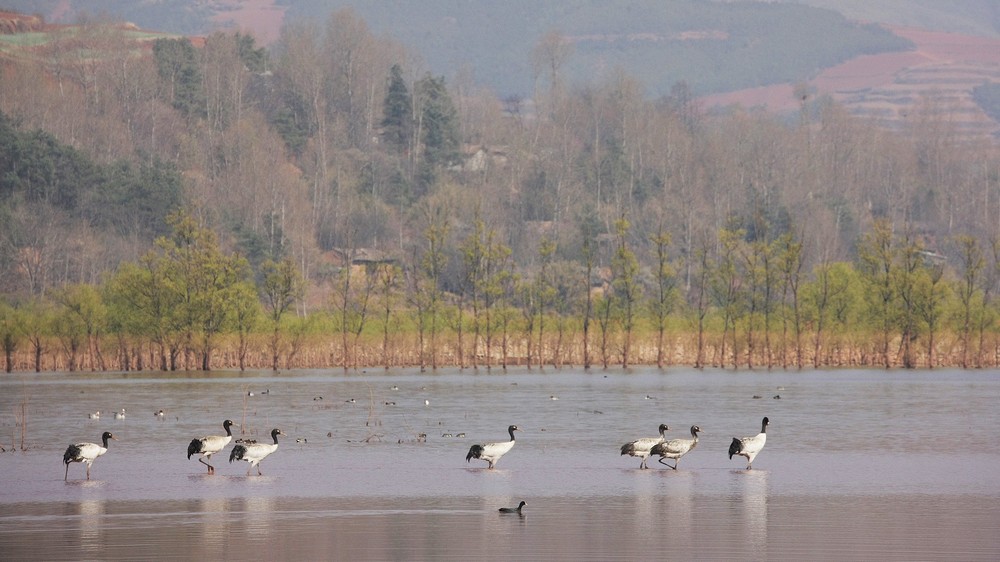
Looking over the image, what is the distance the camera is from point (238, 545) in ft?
81.5

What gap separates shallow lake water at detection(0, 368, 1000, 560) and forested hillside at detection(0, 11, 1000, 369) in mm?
27564

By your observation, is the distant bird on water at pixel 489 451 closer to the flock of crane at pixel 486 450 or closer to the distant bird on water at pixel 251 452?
the flock of crane at pixel 486 450

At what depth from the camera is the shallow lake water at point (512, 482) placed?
81.1 ft

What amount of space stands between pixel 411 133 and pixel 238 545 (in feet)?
481

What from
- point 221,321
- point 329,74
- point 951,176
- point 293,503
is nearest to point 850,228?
point 951,176

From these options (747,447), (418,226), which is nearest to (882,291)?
(747,447)

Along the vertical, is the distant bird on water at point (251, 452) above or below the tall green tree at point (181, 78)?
below

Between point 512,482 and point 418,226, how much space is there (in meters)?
117

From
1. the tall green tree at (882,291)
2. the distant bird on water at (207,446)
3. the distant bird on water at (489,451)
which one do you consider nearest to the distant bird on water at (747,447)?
the distant bird on water at (489,451)

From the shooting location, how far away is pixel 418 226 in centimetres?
14925

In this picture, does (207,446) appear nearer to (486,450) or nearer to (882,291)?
(486,450)

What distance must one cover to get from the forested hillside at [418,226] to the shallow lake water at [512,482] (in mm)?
27564

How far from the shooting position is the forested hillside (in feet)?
295

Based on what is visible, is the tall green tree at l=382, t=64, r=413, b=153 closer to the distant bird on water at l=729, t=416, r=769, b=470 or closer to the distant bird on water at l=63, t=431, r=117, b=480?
the distant bird on water at l=63, t=431, r=117, b=480
